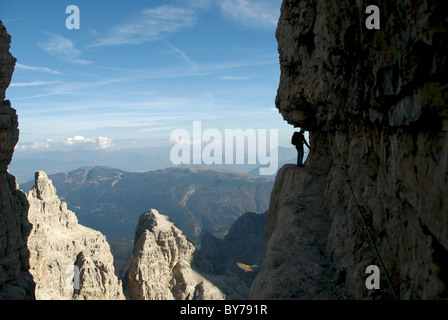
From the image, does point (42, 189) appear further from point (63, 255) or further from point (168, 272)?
point (168, 272)

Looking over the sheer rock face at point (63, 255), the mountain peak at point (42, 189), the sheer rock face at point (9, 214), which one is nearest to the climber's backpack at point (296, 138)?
the sheer rock face at point (9, 214)

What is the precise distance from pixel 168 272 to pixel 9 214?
118ft

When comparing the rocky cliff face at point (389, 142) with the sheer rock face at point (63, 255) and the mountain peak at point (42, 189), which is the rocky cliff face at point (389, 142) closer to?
the sheer rock face at point (63, 255)

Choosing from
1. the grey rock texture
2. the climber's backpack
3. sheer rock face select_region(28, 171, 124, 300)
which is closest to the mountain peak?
sheer rock face select_region(28, 171, 124, 300)

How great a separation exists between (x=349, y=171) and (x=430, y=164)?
22.4ft

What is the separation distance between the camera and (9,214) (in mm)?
29719

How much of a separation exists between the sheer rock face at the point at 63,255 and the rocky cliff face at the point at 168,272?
4.55 meters

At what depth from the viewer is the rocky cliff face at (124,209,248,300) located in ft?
177

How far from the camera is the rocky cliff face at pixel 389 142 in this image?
5160 millimetres

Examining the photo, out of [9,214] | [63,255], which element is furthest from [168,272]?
[9,214]

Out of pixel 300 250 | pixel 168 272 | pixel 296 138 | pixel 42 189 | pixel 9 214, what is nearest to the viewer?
pixel 300 250

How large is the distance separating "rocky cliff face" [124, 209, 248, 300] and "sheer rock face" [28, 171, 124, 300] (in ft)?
14.9

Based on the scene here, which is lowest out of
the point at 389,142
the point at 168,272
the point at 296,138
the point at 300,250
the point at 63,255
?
the point at 168,272
